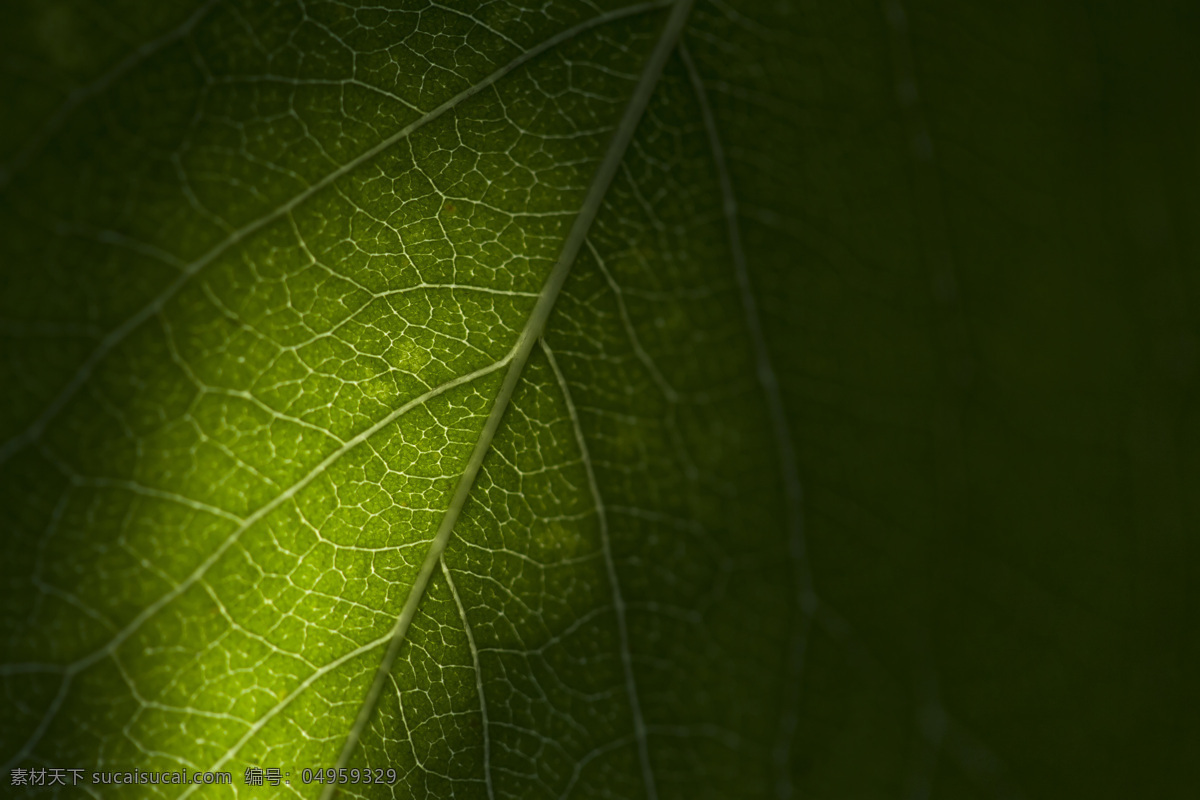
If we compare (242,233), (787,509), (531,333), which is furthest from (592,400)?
(242,233)

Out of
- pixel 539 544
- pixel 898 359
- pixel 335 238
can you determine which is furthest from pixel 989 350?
pixel 335 238

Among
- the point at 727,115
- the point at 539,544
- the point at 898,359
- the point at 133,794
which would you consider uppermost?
the point at 727,115

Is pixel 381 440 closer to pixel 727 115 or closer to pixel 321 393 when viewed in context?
pixel 321 393

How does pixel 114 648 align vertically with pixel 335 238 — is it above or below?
below

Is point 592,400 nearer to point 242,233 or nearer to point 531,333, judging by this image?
point 531,333

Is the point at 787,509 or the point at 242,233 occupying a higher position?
the point at 242,233
